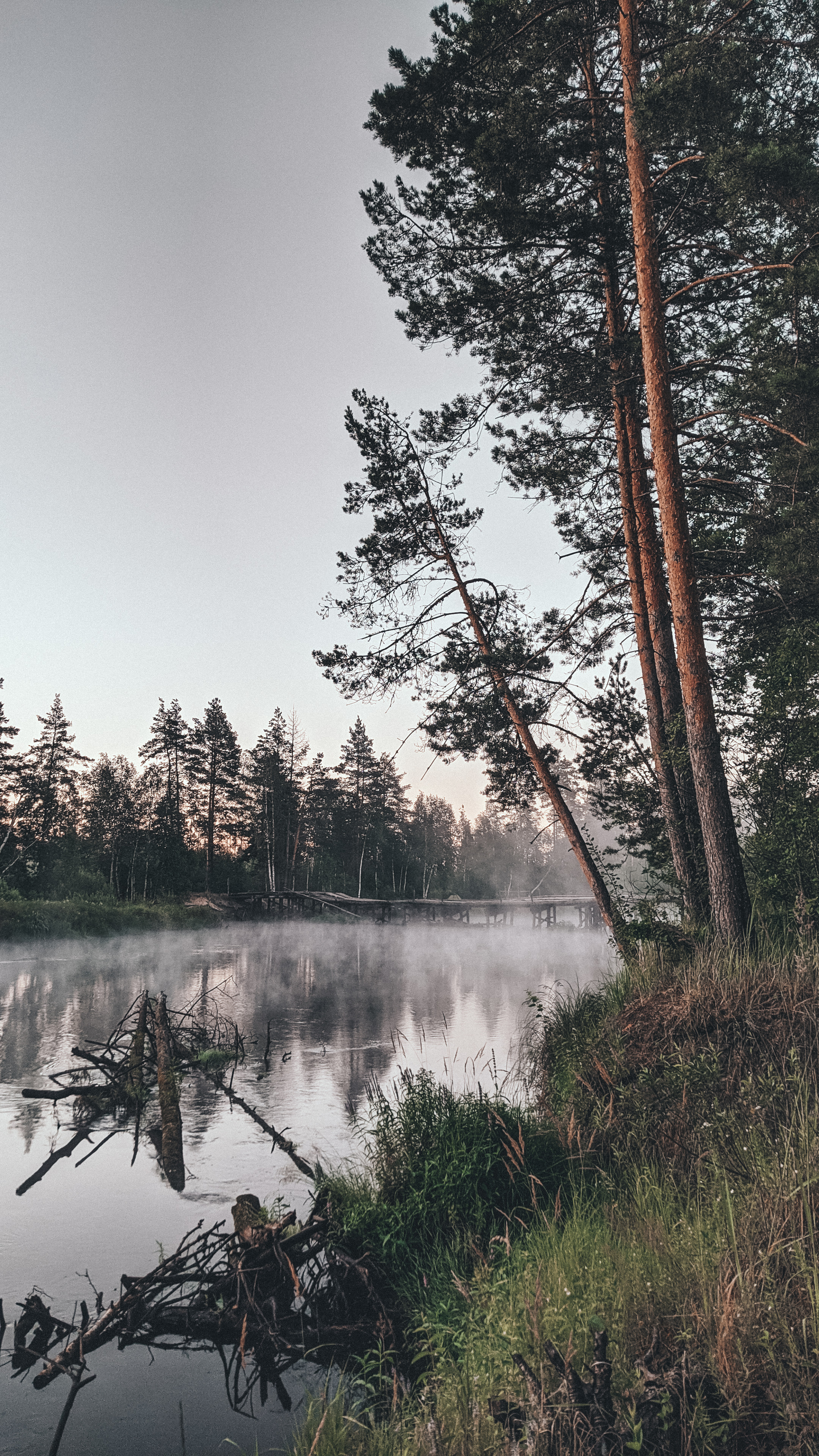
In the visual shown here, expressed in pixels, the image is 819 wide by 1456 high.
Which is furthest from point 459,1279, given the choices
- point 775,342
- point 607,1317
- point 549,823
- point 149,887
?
point 149,887

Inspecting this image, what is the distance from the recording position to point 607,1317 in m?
3.25

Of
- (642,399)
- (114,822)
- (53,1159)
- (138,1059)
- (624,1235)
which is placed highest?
(642,399)

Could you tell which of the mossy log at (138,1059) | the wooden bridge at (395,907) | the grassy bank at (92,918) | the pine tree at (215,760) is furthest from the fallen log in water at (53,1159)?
the pine tree at (215,760)

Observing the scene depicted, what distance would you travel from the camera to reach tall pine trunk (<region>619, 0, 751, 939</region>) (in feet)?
24.3

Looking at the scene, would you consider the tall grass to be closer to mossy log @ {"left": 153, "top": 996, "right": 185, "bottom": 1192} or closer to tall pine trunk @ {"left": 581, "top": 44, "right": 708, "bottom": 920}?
mossy log @ {"left": 153, "top": 996, "right": 185, "bottom": 1192}

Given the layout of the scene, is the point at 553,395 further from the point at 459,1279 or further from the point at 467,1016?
the point at 467,1016

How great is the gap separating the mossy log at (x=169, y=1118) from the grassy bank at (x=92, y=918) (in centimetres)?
2412

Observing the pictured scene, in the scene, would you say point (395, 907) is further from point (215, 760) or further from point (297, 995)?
point (297, 995)

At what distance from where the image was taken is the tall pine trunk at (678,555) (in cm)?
741

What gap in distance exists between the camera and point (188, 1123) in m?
9.15

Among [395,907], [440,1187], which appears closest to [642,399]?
[440,1187]

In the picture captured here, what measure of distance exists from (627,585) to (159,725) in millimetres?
53187

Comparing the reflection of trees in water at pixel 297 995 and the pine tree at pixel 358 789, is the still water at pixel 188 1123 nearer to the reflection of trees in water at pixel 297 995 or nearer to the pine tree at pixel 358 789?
the reflection of trees in water at pixel 297 995

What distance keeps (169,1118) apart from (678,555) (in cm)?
761
